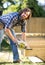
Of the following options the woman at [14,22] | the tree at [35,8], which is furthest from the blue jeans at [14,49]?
the tree at [35,8]

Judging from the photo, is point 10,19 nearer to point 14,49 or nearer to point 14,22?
point 14,22

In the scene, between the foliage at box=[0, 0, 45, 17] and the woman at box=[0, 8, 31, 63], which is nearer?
the woman at box=[0, 8, 31, 63]

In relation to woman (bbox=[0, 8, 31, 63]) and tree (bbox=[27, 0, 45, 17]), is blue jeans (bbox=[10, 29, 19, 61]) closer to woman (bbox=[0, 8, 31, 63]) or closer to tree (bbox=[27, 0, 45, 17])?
woman (bbox=[0, 8, 31, 63])

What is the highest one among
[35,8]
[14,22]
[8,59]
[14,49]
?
[35,8]

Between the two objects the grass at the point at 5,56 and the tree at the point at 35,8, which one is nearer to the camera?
the grass at the point at 5,56

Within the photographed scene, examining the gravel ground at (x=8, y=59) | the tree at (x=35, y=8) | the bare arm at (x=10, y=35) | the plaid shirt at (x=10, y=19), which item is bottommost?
the gravel ground at (x=8, y=59)

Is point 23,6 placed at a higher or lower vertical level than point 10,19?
higher

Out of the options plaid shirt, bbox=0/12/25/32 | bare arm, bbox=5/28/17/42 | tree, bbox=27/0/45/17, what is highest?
tree, bbox=27/0/45/17

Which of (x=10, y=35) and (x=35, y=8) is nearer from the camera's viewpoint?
(x=10, y=35)

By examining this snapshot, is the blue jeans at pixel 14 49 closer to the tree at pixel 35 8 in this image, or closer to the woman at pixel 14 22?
the woman at pixel 14 22

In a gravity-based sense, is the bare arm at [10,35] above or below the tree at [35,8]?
below

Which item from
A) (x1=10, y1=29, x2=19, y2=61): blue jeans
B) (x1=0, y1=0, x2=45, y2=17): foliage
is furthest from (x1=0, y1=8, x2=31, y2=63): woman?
(x1=0, y1=0, x2=45, y2=17): foliage

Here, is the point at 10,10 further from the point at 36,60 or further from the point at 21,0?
the point at 36,60

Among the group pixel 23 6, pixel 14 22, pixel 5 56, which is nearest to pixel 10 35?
pixel 14 22
